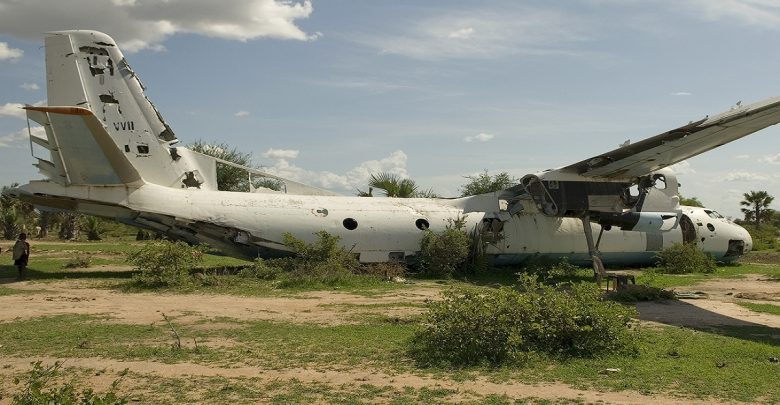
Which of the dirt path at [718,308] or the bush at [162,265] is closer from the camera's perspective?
the dirt path at [718,308]

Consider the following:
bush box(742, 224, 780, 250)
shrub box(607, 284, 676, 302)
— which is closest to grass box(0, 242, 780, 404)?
shrub box(607, 284, 676, 302)

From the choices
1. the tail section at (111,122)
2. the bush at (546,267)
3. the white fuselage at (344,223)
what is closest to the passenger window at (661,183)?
the white fuselage at (344,223)

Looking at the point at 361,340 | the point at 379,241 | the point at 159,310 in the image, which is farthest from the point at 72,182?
the point at 361,340

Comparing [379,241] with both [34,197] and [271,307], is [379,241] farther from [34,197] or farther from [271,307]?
[34,197]

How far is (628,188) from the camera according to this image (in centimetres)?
2041

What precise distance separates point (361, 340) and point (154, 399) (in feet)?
12.8

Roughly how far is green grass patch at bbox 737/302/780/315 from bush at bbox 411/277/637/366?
5.79 m

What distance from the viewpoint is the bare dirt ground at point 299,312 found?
7582mm

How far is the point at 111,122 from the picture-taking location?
19.7m

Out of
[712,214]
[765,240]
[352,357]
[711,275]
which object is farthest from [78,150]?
[765,240]

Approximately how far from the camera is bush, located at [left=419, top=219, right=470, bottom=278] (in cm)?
2052

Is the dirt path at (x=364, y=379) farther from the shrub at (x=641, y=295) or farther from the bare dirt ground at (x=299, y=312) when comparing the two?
the shrub at (x=641, y=295)

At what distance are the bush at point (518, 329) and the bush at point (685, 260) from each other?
47.2 feet

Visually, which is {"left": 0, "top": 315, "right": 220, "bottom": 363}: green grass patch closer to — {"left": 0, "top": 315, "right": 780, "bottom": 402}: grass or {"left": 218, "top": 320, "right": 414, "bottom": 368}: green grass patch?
{"left": 0, "top": 315, "right": 780, "bottom": 402}: grass
